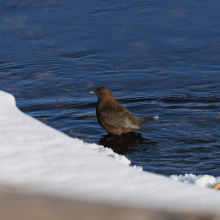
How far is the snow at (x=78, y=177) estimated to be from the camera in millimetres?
1398

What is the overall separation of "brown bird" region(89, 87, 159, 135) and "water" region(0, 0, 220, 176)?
214 millimetres

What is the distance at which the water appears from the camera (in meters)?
6.59

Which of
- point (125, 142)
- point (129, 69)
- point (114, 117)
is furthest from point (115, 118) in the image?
point (129, 69)

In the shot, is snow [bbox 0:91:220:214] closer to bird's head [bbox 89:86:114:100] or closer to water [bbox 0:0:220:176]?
water [bbox 0:0:220:176]

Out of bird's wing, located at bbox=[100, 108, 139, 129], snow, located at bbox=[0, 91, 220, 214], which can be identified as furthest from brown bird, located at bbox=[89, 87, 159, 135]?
snow, located at bbox=[0, 91, 220, 214]

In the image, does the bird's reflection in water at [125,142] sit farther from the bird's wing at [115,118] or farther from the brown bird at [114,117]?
the bird's wing at [115,118]

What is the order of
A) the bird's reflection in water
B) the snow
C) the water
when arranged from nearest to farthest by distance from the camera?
1. the snow
2. the bird's reflection in water
3. the water

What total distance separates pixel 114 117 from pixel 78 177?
5.36m

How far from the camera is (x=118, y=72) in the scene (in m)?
9.67

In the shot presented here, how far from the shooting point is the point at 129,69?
32.3 feet

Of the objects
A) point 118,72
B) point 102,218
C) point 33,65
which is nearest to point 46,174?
point 102,218

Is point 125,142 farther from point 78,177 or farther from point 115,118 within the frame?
point 78,177

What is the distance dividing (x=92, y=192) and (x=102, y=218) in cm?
20

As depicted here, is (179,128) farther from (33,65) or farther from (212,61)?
(33,65)
